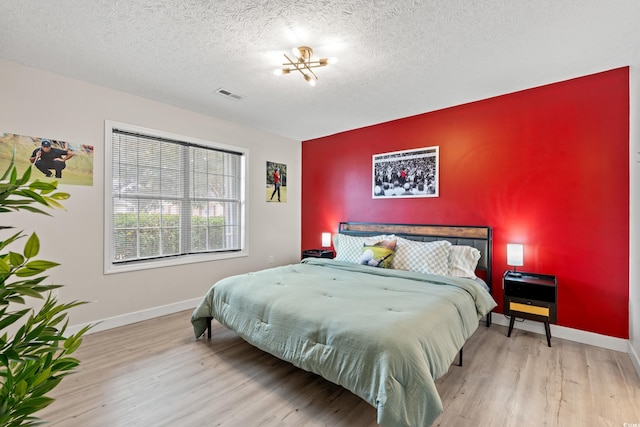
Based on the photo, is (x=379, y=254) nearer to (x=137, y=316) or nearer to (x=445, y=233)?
(x=445, y=233)

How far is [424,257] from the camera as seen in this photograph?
3195 mm

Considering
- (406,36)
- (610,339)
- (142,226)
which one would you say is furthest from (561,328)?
(142,226)

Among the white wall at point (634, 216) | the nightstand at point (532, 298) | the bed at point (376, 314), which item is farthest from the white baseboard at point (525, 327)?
the bed at point (376, 314)

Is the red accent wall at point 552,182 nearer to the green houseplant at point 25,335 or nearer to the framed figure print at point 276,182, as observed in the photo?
the framed figure print at point 276,182

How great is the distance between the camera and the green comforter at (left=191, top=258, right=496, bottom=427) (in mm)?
1584

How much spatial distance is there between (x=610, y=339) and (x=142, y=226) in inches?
195

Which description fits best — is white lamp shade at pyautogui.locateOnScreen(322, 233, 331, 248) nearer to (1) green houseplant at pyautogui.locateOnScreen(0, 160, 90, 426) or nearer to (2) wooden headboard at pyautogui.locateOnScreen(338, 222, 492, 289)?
(2) wooden headboard at pyautogui.locateOnScreen(338, 222, 492, 289)

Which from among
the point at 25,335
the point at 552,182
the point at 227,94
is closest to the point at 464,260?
the point at 552,182

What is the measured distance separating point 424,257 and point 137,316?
10.8 ft

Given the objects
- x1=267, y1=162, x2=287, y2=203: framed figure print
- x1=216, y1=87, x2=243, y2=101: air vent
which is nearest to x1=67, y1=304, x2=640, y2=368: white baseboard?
x1=267, y1=162, x2=287, y2=203: framed figure print

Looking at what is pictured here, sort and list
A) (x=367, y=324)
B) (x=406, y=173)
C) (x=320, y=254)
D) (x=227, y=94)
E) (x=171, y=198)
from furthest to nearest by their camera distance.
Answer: (x=320, y=254), (x=406, y=173), (x=171, y=198), (x=227, y=94), (x=367, y=324)

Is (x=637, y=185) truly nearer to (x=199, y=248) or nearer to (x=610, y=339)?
(x=610, y=339)

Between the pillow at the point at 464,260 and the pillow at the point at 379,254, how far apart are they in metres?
0.64

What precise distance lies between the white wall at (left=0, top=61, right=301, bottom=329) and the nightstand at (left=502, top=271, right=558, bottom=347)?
3.51 metres
